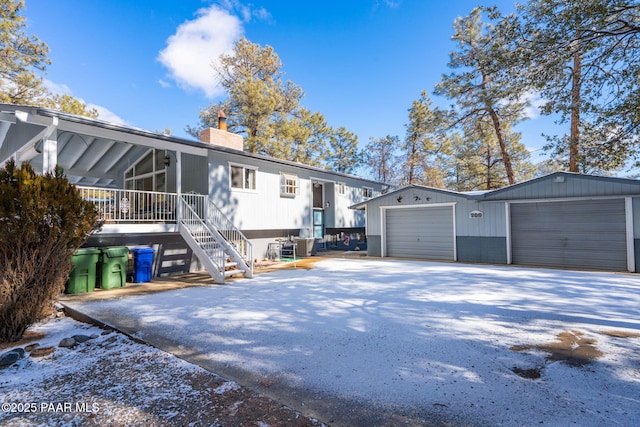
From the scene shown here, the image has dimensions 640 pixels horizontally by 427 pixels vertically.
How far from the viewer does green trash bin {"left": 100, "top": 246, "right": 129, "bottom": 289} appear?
696 centimetres

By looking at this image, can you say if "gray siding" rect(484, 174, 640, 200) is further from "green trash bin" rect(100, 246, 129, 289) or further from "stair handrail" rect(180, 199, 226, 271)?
"green trash bin" rect(100, 246, 129, 289)

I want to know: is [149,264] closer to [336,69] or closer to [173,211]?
[173,211]

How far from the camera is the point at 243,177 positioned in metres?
11.0

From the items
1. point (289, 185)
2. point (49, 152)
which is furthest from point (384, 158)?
point (49, 152)

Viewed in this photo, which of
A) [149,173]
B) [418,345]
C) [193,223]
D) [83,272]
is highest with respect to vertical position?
[149,173]

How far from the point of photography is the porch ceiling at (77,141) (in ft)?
20.4

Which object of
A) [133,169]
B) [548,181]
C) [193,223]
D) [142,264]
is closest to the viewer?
[142,264]

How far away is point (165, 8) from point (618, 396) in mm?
19790

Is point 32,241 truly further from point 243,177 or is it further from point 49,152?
point 243,177

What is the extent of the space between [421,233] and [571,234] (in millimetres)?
4755

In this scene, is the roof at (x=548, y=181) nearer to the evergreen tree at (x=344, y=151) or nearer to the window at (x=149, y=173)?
the window at (x=149, y=173)

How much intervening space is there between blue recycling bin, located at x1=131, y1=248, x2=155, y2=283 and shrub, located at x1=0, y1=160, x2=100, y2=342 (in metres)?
3.77

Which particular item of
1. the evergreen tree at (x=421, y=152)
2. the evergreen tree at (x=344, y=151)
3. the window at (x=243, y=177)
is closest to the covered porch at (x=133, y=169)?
the window at (x=243, y=177)

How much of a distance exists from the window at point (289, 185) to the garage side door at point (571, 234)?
8146mm
